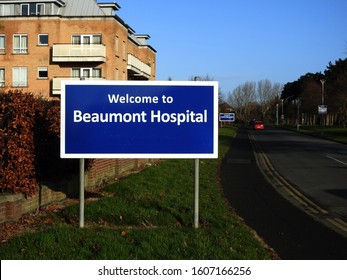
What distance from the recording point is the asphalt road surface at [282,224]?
586 cm

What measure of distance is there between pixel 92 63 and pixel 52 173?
114 ft

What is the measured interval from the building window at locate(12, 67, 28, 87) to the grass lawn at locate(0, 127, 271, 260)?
35658mm

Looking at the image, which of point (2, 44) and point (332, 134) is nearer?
point (2, 44)

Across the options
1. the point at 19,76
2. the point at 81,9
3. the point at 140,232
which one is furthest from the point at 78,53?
the point at 140,232

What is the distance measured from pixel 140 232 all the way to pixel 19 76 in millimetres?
39889

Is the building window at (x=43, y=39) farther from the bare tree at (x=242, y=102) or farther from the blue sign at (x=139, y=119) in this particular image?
the bare tree at (x=242, y=102)

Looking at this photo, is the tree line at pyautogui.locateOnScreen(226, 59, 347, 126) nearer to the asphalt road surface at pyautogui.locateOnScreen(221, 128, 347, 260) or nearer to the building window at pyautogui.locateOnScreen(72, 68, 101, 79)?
the building window at pyautogui.locateOnScreen(72, 68, 101, 79)

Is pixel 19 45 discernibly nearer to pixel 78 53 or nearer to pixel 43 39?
pixel 43 39

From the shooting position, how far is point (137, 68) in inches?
1903

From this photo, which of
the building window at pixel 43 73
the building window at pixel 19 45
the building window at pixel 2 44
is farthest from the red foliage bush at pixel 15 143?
the building window at pixel 2 44

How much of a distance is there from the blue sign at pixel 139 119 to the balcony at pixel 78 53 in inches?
1380

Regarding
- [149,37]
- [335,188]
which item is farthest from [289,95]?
[335,188]

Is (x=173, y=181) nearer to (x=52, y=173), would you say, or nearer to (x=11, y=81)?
(x=52, y=173)

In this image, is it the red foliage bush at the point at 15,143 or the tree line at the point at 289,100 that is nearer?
the red foliage bush at the point at 15,143
